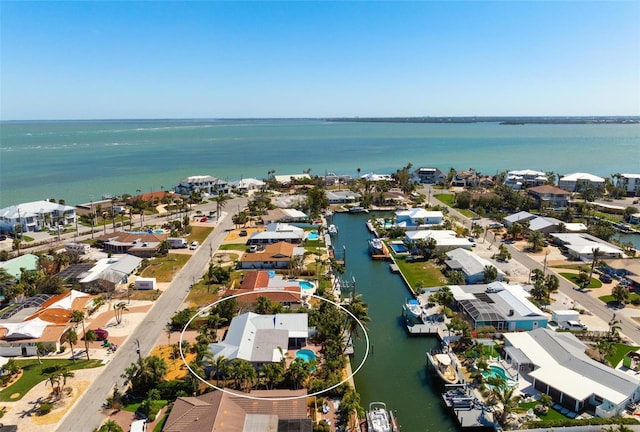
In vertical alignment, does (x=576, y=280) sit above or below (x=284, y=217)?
below

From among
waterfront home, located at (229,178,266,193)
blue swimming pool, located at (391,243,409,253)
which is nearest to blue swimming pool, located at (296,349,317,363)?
blue swimming pool, located at (391,243,409,253)

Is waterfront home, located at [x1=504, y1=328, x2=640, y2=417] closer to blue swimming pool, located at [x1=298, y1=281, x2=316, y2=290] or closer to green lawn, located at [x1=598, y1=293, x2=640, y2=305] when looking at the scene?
green lawn, located at [x1=598, y1=293, x2=640, y2=305]

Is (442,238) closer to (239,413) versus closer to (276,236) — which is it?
(276,236)

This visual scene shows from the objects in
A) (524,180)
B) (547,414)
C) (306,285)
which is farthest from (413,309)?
(524,180)

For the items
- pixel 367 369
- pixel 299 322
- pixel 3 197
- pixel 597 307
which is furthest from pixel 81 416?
pixel 3 197

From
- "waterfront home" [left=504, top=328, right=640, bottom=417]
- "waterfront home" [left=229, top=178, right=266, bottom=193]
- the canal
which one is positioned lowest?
the canal

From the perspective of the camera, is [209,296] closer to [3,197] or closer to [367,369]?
[367,369]

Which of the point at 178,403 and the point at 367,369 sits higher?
the point at 178,403
